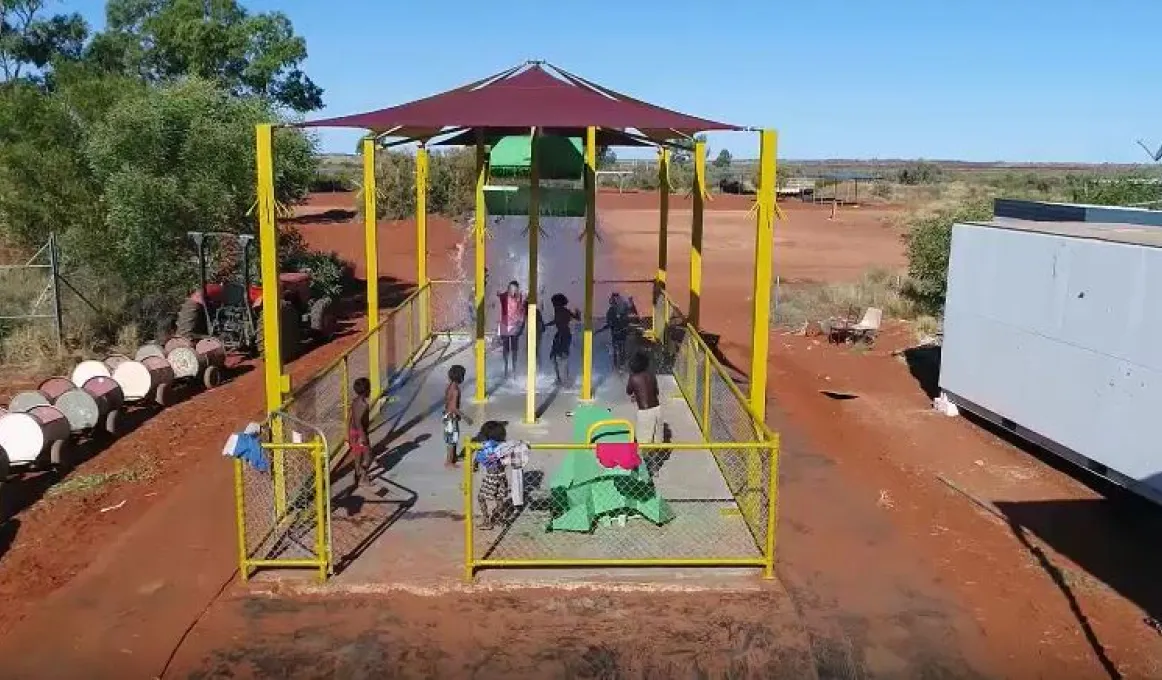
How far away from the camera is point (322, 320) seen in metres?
20.2

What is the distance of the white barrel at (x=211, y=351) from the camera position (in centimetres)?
1554

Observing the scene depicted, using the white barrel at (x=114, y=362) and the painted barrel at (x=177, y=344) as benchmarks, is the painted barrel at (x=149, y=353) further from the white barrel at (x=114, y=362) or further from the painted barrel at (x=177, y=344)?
the painted barrel at (x=177, y=344)

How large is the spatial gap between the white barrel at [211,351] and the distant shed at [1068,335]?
11.3 m

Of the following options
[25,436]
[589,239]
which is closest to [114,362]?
[25,436]

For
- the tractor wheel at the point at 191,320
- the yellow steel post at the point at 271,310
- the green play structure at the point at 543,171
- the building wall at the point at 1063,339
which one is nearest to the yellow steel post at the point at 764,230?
the yellow steel post at the point at 271,310

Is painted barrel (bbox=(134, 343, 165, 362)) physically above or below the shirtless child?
below

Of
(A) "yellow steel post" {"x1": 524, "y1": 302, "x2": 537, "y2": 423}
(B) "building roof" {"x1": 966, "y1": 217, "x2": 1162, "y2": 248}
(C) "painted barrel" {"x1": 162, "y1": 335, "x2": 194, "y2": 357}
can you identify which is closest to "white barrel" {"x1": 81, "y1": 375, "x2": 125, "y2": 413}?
(C) "painted barrel" {"x1": 162, "y1": 335, "x2": 194, "y2": 357}

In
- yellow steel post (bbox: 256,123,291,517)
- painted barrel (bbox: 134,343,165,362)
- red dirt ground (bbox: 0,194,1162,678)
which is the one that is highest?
yellow steel post (bbox: 256,123,291,517)

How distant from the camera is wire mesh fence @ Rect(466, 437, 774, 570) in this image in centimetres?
823

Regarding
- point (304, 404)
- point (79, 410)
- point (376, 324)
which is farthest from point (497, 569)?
point (79, 410)

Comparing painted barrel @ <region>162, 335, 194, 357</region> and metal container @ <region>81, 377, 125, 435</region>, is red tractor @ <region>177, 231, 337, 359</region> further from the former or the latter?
metal container @ <region>81, 377, 125, 435</region>

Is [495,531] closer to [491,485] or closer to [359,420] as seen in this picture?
[491,485]

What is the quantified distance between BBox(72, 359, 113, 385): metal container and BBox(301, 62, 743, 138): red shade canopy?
19.2ft

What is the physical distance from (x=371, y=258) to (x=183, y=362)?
4.55m
